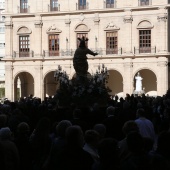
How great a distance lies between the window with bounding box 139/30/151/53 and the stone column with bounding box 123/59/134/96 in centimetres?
170

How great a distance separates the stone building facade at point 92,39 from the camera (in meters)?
42.6

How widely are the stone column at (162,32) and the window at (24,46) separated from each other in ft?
43.8

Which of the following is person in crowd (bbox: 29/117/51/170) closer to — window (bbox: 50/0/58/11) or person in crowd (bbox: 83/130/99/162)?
person in crowd (bbox: 83/130/99/162)

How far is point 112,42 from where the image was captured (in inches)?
1734

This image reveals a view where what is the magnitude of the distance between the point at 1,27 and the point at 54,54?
61.3 ft

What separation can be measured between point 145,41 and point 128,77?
3.81 m

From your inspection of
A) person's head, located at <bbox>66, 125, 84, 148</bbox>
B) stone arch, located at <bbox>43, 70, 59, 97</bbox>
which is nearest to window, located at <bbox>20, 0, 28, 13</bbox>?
stone arch, located at <bbox>43, 70, 59, 97</bbox>

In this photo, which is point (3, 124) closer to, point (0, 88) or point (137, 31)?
point (137, 31)

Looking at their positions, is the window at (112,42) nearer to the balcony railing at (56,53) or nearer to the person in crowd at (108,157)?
the balcony railing at (56,53)

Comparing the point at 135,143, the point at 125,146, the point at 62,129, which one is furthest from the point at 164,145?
the point at 62,129

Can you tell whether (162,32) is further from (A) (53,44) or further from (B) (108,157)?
(B) (108,157)

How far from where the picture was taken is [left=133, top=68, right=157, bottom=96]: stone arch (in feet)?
146

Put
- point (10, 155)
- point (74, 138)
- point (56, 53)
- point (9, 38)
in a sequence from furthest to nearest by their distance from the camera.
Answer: point (9, 38), point (56, 53), point (10, 155), point (74, 138)

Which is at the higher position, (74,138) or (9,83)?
(9,83)
